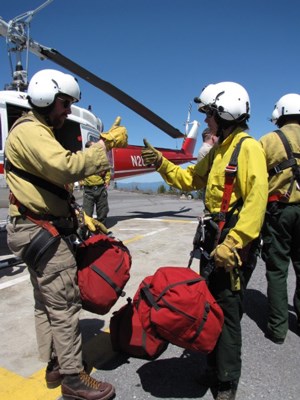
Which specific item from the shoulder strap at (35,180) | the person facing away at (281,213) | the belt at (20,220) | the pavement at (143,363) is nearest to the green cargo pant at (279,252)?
the person facing away at (281,213)

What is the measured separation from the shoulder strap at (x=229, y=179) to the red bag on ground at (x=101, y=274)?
0.75m

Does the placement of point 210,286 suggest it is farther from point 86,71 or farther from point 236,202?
point 86,71

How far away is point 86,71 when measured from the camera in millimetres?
6859

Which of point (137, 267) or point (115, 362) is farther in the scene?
point (137, 267)

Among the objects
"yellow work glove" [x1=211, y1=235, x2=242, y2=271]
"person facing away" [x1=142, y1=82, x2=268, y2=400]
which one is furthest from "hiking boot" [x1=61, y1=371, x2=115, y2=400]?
"yellow work glove" [x1=211, y1=235, x2=242, y2=271]

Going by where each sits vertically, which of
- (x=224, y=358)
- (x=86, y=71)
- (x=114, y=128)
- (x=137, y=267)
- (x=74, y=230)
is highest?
(x=86, y=71)

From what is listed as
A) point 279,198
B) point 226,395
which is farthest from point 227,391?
point 279,198

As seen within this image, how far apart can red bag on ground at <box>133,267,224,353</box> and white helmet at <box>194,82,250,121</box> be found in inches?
44.3

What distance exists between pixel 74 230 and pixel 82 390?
3.44ft

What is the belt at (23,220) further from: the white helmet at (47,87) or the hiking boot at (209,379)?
the hiking boot at (209,379)

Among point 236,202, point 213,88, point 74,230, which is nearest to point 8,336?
point 74,230

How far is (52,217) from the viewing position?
2381 mm

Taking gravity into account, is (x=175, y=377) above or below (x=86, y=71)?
below

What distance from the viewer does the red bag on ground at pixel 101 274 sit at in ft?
7.84
